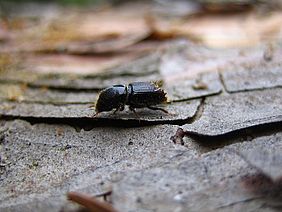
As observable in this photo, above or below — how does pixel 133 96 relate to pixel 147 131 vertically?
above

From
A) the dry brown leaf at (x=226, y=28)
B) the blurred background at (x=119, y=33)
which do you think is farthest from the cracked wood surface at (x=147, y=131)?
the dry brown leaf at (x=226, y=28)

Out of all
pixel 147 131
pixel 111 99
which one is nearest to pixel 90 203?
pixel 147 131

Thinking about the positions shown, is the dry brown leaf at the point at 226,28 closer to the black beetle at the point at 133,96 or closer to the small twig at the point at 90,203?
the black beetle at the point at 133,96

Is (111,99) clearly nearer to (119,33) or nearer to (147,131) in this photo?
(147,131)

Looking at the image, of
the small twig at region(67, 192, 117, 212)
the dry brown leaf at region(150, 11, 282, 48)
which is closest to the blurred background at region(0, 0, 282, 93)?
the dry brown leaf at region(150, 11, 282, 48)

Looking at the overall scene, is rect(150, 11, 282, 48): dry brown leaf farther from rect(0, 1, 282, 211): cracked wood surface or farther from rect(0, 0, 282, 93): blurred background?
rect(0, 1, 282, 211): cracked wood surface

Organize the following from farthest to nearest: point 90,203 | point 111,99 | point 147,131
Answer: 1. point 111,99
2. point 147,131
3. point 90,203
